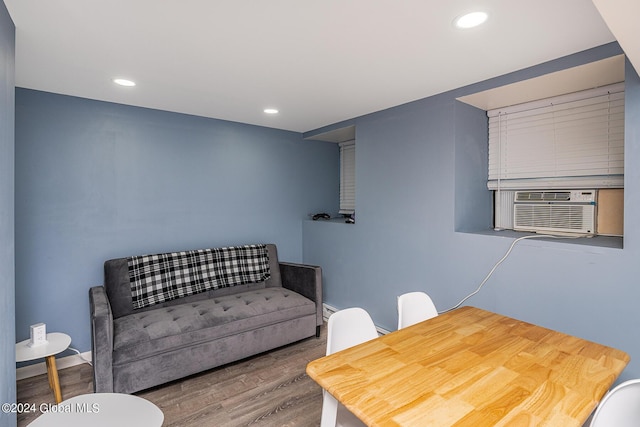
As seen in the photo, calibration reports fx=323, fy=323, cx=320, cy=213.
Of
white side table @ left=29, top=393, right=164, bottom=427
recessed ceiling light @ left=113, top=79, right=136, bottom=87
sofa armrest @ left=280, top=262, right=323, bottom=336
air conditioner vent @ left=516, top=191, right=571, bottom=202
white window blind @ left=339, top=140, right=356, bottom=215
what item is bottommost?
white side table @ left=29, top=393, right=164, bottom=427

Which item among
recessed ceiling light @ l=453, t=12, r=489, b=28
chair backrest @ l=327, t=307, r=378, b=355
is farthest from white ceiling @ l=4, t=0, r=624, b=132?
chair backrest @ l=327, t=307, r=378, b=355

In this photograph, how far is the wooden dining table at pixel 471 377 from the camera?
1.01m

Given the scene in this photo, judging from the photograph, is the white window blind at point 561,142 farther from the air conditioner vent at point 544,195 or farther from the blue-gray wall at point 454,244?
the blue-gray wall at point 454,244

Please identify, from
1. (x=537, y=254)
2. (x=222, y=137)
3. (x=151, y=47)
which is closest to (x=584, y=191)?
(x=537, y=254)

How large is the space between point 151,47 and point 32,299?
2.27 metres

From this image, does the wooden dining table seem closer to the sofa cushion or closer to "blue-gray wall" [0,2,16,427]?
"blue-gray wall" [0,2,16,427]

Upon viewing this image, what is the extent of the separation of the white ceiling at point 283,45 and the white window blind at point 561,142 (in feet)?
2.09

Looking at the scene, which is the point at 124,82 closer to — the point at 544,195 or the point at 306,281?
the point at 306,281

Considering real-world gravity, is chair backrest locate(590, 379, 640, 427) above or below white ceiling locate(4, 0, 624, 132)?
below

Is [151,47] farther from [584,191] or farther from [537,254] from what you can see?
[584,191]

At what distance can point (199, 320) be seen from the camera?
260cm

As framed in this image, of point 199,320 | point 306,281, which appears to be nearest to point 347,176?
point 306,281

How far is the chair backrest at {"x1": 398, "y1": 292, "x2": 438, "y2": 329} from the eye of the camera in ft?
6.53

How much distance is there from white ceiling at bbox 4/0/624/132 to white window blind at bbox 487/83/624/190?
637mm
